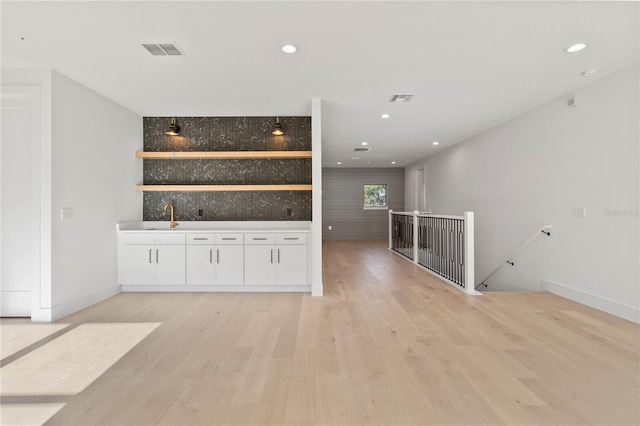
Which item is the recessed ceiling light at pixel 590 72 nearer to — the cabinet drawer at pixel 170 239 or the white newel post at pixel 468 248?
the white newel post at pixel 468 248

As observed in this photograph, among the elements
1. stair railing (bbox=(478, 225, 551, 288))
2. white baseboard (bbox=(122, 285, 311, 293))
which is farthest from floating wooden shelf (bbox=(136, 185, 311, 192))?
stair railing (bbox=(478, 225, 551, 288))

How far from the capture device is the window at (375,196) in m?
11.8

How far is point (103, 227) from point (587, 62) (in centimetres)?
604

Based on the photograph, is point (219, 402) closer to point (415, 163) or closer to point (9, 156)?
point (9, 156)

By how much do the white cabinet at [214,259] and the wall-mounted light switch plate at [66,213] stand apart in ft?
4.41

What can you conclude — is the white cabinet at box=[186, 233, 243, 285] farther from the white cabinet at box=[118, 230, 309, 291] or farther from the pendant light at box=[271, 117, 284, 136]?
the pendant light at box=[271, 117, 284, 136]

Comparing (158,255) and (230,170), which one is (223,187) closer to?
(230,170)

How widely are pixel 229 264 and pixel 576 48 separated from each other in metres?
4.60

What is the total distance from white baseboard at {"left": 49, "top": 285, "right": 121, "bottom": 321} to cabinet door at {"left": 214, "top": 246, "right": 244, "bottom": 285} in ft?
4.68

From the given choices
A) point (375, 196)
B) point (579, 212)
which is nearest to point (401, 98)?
point (579, 212)

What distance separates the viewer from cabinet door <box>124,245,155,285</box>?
442cm

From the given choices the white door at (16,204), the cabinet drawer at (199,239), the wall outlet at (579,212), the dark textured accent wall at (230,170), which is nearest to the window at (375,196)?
the dark textured accent wall at (230,170)

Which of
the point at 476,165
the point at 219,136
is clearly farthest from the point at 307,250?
the point at 476,165

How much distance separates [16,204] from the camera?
11.4ft
